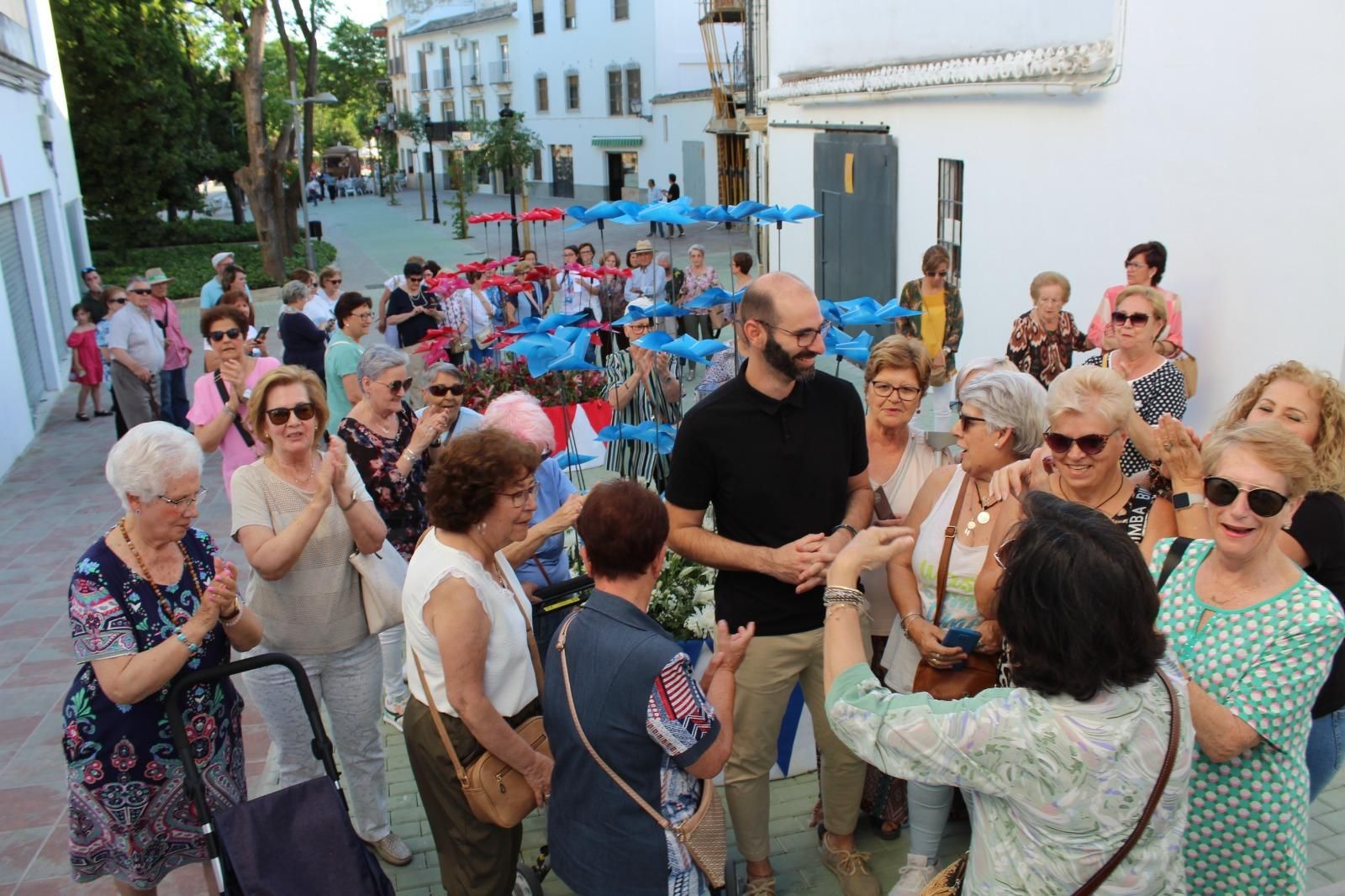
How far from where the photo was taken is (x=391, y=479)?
4.63 meters

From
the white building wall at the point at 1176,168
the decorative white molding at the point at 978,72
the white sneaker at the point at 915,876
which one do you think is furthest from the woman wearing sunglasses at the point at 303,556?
the decorative white molding at the point at 978,72

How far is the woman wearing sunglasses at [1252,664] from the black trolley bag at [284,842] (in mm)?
2209

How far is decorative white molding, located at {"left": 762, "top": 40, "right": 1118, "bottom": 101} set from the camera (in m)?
7.80

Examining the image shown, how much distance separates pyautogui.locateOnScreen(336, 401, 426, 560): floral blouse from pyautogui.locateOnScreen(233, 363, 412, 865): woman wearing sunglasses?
0.68 m

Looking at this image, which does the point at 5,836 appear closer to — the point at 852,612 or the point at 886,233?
the point at 852,612

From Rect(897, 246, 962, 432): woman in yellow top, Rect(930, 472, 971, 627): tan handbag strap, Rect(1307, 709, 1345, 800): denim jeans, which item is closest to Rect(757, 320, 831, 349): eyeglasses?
Rect(930, 472, 971, 627): tan handbag strap

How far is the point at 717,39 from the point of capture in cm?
3284

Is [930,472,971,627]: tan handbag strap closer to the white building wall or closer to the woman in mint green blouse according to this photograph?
the woman in mint green blouse

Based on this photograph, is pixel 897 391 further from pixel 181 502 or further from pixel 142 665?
pixel 142 665

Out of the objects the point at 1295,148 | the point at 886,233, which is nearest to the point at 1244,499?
the point at 1295,148

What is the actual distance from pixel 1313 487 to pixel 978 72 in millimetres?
7570

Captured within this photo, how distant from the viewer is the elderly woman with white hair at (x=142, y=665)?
294cm

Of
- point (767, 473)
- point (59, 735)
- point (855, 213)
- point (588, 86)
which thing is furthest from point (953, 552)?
point (588, 86)

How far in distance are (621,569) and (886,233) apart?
11067 mm
